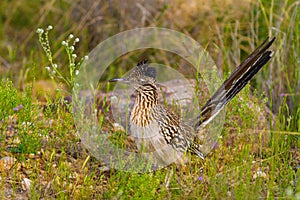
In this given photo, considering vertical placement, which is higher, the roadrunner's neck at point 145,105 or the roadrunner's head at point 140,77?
the roadrunner's head at point 140,77

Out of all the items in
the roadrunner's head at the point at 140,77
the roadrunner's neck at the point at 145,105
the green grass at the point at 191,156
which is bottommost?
the green grass at the point at 191,156

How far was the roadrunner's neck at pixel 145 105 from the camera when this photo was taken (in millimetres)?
4840

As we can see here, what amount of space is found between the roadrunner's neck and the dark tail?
439 millimetres

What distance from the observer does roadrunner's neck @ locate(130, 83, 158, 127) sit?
4.84m

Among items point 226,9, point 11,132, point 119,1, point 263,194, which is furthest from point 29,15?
point 263,194

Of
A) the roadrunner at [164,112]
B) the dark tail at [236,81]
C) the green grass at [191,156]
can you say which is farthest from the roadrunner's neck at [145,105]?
the dark tail at [236,81]

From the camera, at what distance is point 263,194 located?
14.2 ft

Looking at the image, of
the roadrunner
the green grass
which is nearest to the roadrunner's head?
the roadrunner

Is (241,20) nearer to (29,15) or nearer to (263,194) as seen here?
(29,15)

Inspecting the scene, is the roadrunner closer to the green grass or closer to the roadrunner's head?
the roadrunner's head

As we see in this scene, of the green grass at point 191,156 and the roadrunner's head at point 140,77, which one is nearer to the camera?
the green grass at point 191,156

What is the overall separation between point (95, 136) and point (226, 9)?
143 inches

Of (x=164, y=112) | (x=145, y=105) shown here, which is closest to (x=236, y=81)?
(x=164, y=112)

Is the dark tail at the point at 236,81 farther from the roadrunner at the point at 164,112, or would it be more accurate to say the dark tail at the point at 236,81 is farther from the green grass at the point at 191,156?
the green grass at the point at 191,156
